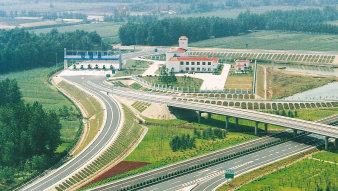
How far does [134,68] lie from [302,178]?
6328 cm

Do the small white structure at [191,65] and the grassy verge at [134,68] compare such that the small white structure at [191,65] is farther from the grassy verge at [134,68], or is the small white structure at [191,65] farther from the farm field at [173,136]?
the farm field at [173,136]

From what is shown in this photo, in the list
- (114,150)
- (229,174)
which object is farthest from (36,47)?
(229,174)

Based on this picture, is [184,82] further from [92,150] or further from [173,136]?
[92,150]

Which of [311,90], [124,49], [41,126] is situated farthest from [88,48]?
[41,126]

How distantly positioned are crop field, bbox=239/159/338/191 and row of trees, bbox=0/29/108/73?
8232 centimetres

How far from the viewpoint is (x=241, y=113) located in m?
72.9

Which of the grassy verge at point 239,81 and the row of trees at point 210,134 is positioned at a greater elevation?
the grassy verge at point 239,81

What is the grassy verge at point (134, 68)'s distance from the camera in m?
108

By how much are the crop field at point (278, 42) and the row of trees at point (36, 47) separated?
32668mm

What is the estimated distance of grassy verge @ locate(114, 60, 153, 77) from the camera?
108m

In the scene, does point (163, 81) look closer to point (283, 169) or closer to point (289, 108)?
point (289, 108)

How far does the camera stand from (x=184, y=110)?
8038cm

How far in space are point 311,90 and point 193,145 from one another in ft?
126

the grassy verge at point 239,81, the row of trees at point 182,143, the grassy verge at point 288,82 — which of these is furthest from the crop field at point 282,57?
the row of trees at point 182,143
